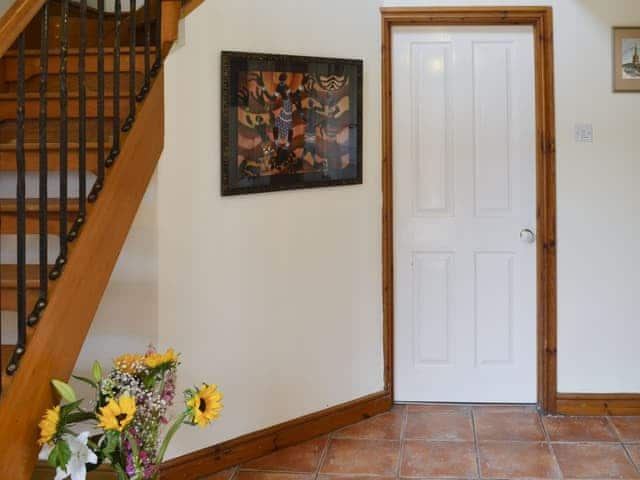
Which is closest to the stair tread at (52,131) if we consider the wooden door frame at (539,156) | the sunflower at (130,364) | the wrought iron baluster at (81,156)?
the wrought iron baluster at (81,156)

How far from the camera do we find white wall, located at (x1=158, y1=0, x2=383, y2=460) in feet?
10.8

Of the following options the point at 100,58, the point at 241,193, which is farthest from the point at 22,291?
the point at 241,193

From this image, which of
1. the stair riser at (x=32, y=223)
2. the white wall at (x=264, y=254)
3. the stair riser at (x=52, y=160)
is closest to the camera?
the stair riser at (x=32, y=223)

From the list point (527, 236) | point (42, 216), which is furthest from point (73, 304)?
point (527, 236)

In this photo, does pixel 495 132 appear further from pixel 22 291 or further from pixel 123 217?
pixel 22 291

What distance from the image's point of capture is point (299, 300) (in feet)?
12.4

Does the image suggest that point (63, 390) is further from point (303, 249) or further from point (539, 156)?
point (539, 156)

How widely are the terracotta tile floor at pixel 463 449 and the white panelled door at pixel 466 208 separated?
30 centimetres

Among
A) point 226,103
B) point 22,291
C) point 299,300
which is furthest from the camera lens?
point 299,300

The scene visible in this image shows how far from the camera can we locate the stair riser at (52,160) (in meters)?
2.65

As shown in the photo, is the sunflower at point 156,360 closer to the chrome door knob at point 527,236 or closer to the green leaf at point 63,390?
the green leaf at point 63,390

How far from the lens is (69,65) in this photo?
3.28 meters

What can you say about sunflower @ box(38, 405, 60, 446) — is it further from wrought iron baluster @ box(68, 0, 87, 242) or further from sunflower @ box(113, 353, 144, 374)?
wrought iron baluster @ box(68, 0, 87, 242)

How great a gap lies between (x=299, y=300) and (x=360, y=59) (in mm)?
1243
